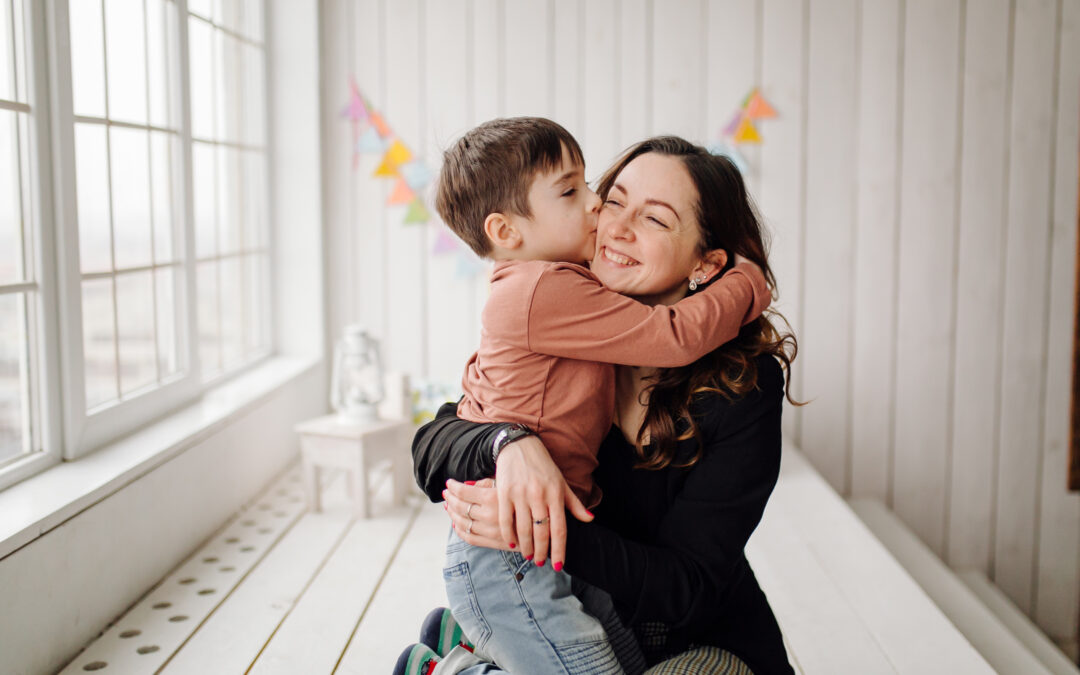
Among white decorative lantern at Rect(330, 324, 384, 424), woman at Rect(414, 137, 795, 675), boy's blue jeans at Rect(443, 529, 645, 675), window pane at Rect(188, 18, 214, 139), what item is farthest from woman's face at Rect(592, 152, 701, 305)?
window pane at Rect(188, 18, 214, 139)

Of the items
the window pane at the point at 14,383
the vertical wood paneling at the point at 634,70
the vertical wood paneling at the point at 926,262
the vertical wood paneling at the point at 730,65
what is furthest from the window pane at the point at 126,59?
the vertical wood paneling at the point at 926,262

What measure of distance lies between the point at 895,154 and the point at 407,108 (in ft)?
6.36

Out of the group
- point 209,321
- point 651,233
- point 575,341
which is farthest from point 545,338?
point 209,321

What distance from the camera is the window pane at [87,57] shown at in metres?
2.23

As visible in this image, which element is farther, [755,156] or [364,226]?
[364,226]

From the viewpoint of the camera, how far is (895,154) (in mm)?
3510

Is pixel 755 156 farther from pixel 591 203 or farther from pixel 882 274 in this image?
pixel 591 203

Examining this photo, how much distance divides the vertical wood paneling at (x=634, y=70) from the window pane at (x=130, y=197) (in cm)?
180

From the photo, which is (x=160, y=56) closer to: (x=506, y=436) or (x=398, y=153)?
(x=398, y=153)

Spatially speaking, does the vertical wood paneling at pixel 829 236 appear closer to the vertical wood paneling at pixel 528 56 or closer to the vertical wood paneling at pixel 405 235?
the vertical wood paneling at pixel 528 56

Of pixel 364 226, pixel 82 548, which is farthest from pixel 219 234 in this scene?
pixel 82 548

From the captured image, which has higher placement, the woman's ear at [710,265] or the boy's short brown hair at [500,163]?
the boy's short brown hair at [500,163]

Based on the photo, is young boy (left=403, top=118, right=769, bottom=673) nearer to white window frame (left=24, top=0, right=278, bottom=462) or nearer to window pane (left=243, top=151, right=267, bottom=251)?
white window frame (left=24, top=0, right=278, bottom=462)

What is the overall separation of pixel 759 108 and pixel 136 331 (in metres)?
2.38
